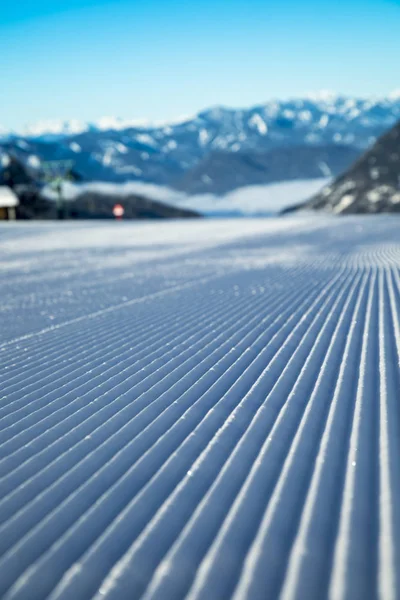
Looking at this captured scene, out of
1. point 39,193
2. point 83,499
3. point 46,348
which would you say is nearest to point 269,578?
point 83,499

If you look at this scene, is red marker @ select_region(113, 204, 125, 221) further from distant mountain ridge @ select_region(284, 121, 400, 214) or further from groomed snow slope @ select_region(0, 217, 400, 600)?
distant mountain ridge @ select_region(284, 121, 400, 214)

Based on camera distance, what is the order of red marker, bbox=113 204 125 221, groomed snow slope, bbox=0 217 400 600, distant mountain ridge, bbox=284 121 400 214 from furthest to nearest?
distant mountain ridge, bbox=284 121 400 214, red marker, bbox=113 204 125 221, groomed snow slope, bbox=0 217 400 600

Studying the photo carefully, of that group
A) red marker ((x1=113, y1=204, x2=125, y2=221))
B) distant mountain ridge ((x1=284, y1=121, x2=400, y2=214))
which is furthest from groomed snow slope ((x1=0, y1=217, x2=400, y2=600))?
distant mountain ridge ((x1=284, y1=121, x2=400, y2=214))

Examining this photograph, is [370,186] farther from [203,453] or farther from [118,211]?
[203,453]

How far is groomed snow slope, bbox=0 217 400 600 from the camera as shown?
1995mm

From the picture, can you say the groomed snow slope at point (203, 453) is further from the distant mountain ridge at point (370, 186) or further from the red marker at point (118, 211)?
the distant mountain ridge at point (370, 186)

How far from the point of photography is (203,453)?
2.90 m

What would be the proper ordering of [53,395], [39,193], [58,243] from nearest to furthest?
[53,395] < [58,243] < [39,193]

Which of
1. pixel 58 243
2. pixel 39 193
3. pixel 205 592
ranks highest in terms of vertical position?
pixel 39 193

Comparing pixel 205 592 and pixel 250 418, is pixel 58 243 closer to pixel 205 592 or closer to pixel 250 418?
pixel 250 418

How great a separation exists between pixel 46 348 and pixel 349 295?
14.8 feet

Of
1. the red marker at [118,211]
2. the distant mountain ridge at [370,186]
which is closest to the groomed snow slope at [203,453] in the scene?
the red marker at [118,211]

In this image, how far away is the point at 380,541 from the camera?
81.4 inches

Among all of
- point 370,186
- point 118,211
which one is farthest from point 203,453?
point 370,186
